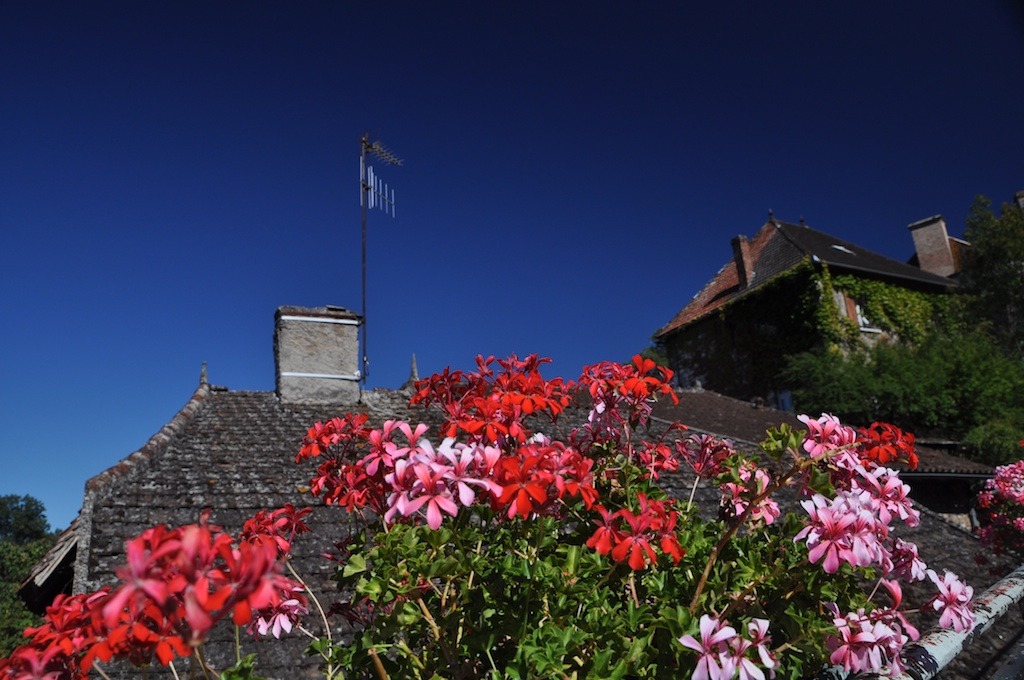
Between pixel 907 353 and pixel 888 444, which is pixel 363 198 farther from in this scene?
pixel 907 353

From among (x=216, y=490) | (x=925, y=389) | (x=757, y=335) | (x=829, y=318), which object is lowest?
(x=216, y=490)

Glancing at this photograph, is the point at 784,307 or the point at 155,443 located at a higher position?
the point at 784,307

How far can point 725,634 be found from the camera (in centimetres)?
129

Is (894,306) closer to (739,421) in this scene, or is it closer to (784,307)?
(784,307)

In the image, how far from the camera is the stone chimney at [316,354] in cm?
891

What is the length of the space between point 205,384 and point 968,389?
21706 mm

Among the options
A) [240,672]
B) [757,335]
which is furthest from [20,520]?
[240,672]

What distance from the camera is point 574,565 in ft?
5.28

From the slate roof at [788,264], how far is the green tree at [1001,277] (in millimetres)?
3852

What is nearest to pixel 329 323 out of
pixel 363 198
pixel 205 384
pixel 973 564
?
pixel 205 384

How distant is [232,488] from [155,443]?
1353mm

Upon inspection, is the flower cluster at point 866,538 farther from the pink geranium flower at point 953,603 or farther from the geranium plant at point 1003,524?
the geranium plant at point 1003,524

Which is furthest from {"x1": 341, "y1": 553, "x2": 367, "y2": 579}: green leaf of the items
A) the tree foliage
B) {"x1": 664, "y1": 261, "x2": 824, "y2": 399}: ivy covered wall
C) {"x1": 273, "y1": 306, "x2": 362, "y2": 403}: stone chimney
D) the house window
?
the house window

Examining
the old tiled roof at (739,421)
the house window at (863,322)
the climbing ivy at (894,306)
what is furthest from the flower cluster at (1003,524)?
the house window at (863,322)
